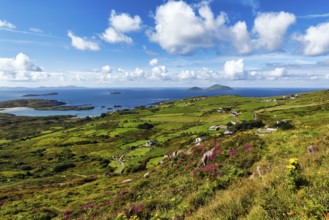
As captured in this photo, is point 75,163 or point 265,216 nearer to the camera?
point 265,216

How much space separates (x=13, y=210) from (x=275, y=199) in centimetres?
4135

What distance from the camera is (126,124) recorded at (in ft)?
585

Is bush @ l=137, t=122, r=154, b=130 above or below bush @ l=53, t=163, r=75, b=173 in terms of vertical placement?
above

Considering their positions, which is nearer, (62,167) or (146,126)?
(62,167)

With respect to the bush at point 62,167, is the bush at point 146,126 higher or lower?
higher

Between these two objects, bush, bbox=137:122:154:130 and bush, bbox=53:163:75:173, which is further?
bush, bbox=137:122:154:130

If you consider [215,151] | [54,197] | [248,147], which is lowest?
[54,197]

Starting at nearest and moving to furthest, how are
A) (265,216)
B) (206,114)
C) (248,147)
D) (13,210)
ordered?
(265,216), (248,147), (13,210), (206,114)

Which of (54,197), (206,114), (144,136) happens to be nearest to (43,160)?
(144,136)

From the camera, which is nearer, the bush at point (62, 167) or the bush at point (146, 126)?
the bush at point (62, 167)

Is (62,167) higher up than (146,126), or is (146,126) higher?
Result: (146,126)

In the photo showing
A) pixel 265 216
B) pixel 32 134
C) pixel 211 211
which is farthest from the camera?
pixel 32 134

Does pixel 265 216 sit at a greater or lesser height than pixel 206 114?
greater

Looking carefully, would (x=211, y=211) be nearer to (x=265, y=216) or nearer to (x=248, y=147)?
(x=265, y=216)
